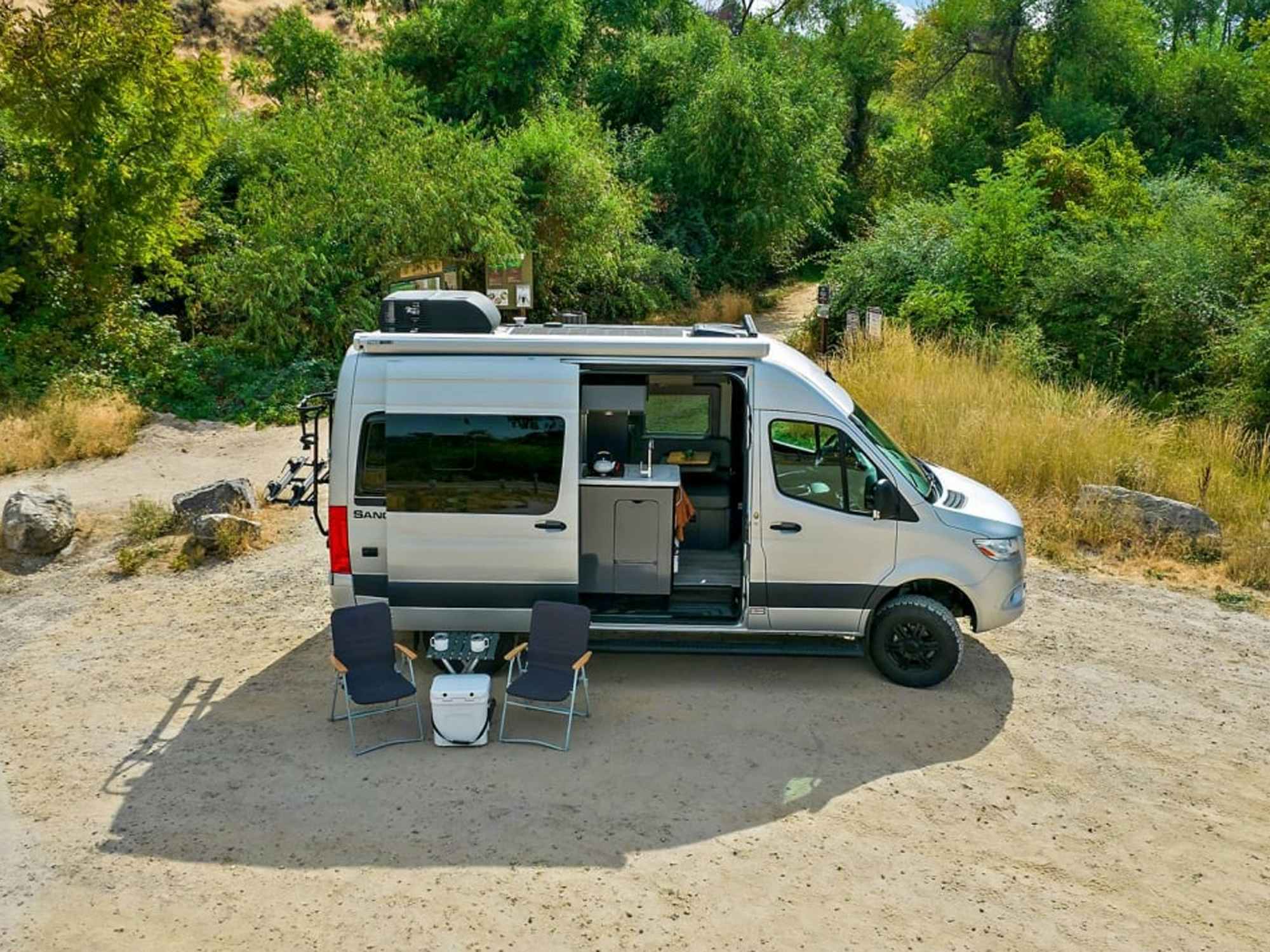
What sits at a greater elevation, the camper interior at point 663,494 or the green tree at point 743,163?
the green tree at point 743,163

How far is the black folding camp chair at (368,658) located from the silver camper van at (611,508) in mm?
481

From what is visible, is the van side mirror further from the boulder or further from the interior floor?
the boulder

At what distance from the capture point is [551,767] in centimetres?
705

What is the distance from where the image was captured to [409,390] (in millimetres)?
7879

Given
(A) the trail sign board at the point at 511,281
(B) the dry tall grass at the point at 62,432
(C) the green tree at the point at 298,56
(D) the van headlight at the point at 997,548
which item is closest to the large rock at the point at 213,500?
(B) the dry tall grass at the point at 62,432

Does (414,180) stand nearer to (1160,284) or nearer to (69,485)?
(69,485)

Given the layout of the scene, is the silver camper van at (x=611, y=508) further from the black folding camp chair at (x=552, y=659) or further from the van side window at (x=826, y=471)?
the black folding camp chair at (x=552, y=659)

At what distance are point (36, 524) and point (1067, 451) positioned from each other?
1162 cm

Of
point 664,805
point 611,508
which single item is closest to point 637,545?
point 611,508

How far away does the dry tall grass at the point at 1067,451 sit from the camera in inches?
458

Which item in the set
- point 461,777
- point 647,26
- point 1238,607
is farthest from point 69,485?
point 647,26

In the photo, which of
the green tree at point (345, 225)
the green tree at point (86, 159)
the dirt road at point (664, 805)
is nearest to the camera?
the dirt road at point (664, 805)

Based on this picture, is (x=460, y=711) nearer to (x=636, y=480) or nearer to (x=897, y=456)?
(x=636, y=480)

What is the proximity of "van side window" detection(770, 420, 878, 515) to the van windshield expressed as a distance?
22 cm
